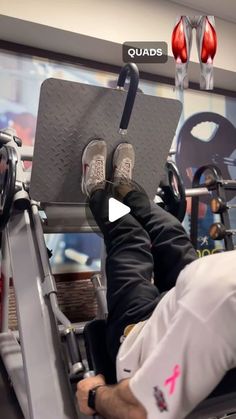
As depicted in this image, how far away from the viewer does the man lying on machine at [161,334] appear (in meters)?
0.67

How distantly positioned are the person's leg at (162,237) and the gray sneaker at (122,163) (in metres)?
0.06

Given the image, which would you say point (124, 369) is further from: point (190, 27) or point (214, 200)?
point (190, 27)

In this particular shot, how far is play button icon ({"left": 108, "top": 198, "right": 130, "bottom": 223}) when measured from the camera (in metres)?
1.36

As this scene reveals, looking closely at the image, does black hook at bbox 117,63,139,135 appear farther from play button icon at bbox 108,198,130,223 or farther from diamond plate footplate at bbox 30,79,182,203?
play button icon at bbox 108,198,130,223

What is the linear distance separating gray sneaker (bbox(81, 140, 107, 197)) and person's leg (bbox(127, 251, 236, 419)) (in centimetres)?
84

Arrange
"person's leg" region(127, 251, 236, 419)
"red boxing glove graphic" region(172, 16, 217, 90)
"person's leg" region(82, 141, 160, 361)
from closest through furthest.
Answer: "person's leg" region(127, 251, 236, 419)
"person's leg" region(82, 141, 160, 361)
"red boxing glove graphic" region(172, 16, 217, 90)

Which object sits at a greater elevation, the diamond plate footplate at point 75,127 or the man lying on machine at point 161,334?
the diamond plate footplate at point 75,127

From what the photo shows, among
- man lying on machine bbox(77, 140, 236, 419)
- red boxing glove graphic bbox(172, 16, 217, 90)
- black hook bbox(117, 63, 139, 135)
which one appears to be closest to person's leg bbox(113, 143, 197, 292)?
man lying on machine bbox(77, 140, 236, 419)

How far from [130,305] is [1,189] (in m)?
0.72

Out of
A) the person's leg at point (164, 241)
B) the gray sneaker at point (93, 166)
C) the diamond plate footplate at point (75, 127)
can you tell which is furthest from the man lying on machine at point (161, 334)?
the diamond plate footplate at point (75, 127)

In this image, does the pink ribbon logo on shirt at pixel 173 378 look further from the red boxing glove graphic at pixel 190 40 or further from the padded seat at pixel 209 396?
the red boxing glove graphic at pixel 190 40

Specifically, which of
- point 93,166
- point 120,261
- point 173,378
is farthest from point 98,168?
point 173,378

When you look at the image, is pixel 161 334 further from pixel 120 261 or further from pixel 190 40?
pixel 190 40

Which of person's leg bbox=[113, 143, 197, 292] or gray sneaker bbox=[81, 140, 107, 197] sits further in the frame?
gray sneaker bbox=[81, 140, 107, 197]
